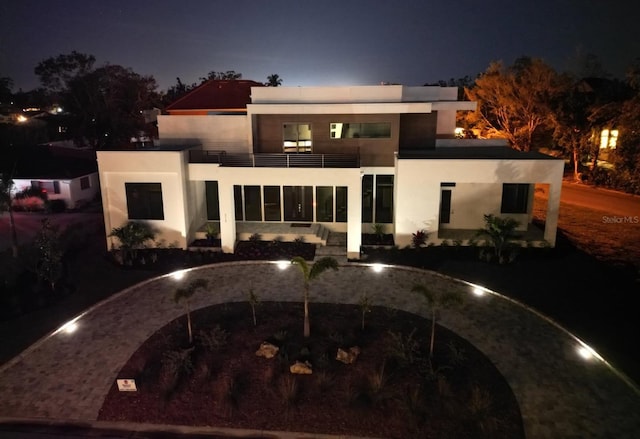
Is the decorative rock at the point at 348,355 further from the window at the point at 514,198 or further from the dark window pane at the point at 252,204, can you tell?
the window at the point at 514,198

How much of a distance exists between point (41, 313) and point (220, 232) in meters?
7.53

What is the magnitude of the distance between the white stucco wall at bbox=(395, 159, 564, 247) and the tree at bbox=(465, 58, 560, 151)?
1824cm

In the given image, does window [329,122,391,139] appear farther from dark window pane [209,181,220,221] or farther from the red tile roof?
the red tile roof

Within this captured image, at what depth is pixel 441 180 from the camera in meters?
18.1

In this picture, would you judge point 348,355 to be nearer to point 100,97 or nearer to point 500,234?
point 500,234

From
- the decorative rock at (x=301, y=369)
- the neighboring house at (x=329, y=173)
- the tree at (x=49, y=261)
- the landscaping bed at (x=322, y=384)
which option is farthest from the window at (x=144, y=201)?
the decorative rock at (x=301, y=369)

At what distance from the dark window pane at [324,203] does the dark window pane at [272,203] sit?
184 cm

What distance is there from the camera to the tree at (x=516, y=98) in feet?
112

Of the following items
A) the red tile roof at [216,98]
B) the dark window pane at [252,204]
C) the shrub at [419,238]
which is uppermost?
the red tile roof at [216,98]

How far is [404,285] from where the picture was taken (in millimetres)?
15266

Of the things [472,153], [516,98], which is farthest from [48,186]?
[516,98]

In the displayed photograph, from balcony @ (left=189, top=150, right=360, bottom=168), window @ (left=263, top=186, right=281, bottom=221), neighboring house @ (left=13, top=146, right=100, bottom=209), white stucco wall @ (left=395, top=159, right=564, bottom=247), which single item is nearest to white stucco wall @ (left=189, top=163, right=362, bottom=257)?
balcony @ (left=189, top=150, right=360, bottom=168)

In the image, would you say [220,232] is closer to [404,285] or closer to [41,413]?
[404,285]

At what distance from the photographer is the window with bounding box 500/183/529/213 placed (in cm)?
1952
